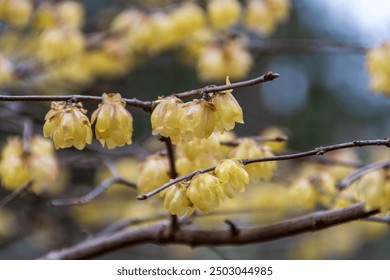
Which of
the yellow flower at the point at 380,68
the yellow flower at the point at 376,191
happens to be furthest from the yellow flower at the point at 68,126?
the yellow flower at the point at 380,68

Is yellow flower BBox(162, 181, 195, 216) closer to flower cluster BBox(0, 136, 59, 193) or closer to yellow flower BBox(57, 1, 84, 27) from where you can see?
flower cluster BBox(0, 136, 59, 193)

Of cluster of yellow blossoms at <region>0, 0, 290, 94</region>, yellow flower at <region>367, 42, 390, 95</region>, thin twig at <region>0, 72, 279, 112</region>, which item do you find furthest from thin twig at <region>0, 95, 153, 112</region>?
cluster of yellow blossoms at <region>0, 0, 290, 94</region>

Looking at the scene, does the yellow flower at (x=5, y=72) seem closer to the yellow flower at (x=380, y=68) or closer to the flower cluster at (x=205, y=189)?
the yellow flower at (x=380, y=68)

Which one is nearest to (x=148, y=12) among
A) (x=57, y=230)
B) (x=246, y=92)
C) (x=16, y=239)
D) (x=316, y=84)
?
(x=57, y=230)

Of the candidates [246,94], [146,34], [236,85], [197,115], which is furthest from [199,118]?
[246,94]

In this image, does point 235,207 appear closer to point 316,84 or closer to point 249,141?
point 249,141

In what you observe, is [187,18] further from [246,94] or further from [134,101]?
[246,94]
